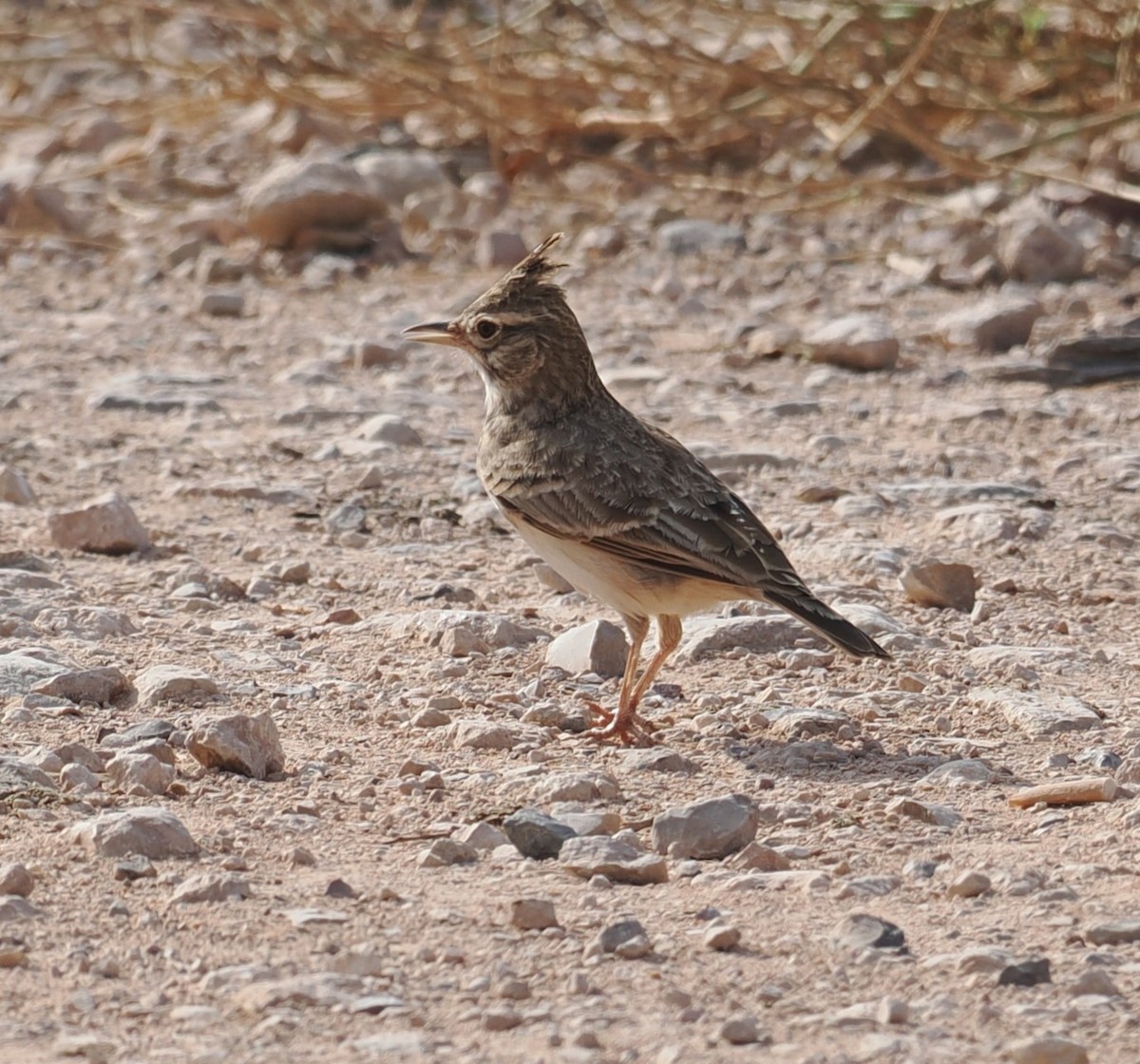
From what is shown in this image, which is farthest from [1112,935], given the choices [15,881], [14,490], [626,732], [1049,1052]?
[14,490]

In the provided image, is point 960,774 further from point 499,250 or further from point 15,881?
point 499,250

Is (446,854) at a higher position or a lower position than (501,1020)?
lower

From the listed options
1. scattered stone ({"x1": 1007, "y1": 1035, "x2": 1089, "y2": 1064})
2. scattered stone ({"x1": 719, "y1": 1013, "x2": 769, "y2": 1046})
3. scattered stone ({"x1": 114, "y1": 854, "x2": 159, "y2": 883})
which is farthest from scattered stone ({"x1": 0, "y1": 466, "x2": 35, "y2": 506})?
scattered stone ({"x1": 1007, "y1": 1035, "x2": 1089, "y2": 1064})

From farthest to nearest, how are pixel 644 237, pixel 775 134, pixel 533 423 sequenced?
1. pixel 775 134
2. pixel 644 237
3. pixel 533 423

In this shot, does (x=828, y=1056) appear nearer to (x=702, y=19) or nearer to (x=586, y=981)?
(x=586, y=981)

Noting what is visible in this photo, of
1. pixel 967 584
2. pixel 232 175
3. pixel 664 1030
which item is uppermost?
pixel 664 1030

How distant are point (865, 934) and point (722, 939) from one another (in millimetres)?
236

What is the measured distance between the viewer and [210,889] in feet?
11.6

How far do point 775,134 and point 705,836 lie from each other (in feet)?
26.1

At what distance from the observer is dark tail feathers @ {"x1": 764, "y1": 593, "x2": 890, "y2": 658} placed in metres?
4.43

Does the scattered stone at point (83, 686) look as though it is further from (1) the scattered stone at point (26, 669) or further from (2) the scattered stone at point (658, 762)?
(2) the scattered stone at point (658, 762)

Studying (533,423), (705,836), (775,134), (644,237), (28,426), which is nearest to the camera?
(705,836)

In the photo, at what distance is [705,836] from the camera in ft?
12.5

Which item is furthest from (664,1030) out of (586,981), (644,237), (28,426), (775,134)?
(775,134)
